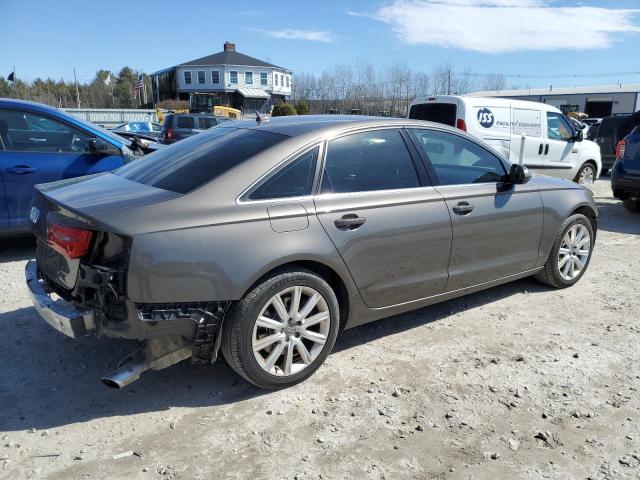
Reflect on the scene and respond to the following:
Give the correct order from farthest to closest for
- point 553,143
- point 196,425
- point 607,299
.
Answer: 1. point 553,143
2. point 607,299
3. point 196,425

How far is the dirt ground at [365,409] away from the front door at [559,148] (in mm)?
6991

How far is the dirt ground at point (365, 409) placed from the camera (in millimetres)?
2609

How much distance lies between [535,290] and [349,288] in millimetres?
2528

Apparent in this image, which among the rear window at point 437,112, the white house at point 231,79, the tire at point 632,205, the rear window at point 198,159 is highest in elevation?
the white house at point 231,79

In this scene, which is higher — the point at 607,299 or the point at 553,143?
the point at 553,143

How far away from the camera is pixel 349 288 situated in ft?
11.2

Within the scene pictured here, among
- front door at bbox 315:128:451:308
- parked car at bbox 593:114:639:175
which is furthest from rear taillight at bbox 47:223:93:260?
parked car at bbox 593:114:639:175

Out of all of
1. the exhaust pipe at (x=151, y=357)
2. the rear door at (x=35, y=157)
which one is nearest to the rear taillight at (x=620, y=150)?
the rear door at (x=35, y=157)

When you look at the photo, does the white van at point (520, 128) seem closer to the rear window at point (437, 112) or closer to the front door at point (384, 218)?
the rear window at point (437, 112)

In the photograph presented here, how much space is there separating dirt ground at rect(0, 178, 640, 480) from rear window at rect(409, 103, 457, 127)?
6034mm

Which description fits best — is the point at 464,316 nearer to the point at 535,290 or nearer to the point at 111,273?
the point at 535,290

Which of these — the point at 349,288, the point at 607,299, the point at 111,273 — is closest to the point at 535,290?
the point at 607,299

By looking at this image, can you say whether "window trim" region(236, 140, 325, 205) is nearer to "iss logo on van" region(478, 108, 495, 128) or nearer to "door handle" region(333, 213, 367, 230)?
"door handle" region(333, 213, 367, 230)

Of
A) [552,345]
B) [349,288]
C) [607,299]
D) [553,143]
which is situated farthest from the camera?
[553,143]
